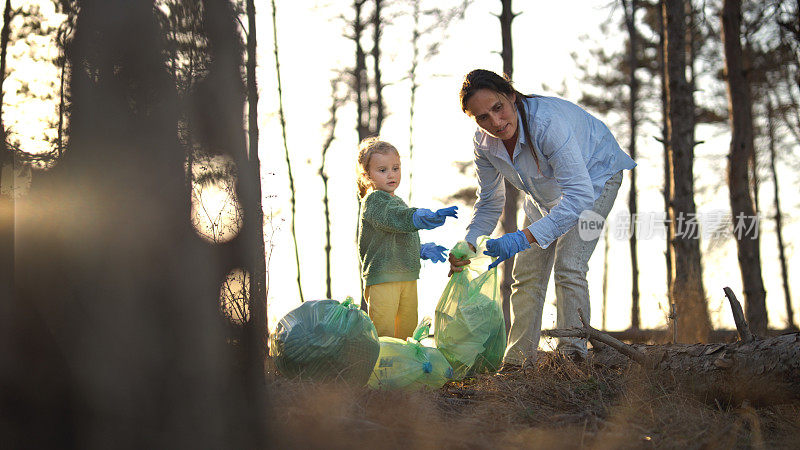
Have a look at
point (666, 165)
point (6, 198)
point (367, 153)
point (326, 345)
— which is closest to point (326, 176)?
point (666, 165)

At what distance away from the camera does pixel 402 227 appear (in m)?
4.19

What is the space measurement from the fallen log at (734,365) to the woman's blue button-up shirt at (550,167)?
26.4 inches

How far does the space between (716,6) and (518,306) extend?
32.6ft

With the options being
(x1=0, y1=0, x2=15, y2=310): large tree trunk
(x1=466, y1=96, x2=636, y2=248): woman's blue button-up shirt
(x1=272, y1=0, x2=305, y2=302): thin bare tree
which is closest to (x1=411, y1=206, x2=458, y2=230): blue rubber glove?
(x1=466, y1=96, x2=636, y2=248): woman's blue button-up shirt

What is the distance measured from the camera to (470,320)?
393 centimetres

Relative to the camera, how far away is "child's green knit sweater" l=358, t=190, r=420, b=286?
430cm

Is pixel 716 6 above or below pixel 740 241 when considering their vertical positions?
above

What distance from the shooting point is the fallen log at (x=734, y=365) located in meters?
2.86

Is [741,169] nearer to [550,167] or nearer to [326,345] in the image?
[550,167]

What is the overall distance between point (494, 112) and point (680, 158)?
5.65 meters

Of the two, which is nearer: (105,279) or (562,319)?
(105,279)

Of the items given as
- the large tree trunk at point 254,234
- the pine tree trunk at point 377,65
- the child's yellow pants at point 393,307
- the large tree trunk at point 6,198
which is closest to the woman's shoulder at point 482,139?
the child's yellow pants at point 393,307

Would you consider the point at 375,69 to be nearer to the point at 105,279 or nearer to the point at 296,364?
the point at 296,364

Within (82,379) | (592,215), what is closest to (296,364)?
(82,379)
